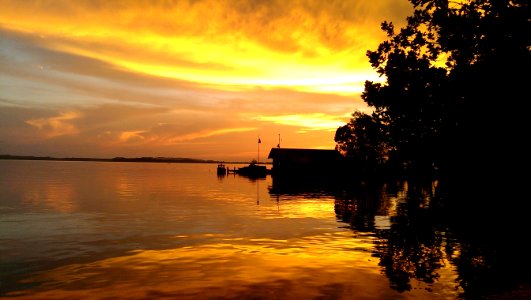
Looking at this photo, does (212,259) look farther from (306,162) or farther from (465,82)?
(306,162)

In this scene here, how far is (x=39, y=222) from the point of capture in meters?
29.6

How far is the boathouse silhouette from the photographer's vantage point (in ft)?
301

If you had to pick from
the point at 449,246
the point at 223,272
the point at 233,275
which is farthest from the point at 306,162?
the point at 233,275

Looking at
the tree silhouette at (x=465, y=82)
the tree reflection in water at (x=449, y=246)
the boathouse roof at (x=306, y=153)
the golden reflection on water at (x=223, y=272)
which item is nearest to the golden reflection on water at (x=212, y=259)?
the golden reflection on water at (x=223, y=272)

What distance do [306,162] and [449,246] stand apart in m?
71.9

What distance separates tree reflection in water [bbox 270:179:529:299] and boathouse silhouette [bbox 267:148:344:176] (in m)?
55.5

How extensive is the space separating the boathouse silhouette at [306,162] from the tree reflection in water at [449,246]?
5546 cm

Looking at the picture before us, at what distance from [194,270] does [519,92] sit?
14.0 m

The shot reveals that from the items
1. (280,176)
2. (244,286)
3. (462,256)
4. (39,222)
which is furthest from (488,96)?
(280,176)

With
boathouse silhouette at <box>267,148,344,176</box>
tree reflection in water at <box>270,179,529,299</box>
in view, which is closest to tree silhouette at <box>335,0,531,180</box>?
tree reflection in water at <box>270,179,529,299</box>

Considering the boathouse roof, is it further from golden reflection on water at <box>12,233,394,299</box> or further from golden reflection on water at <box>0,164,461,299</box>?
golden reflection on water at <box>12,233,394,299</box>

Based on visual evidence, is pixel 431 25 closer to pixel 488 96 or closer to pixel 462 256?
pixel 488 96

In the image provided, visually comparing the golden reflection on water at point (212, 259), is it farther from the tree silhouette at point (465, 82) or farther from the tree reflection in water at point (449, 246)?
the tree silhouette at point (465, 82)

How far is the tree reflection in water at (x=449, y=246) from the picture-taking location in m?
14.6
